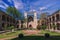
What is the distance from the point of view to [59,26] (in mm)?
56875

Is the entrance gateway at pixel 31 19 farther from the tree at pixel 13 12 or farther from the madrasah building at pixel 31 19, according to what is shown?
the tree at pixel 13 12

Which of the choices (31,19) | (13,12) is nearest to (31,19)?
(31,19)

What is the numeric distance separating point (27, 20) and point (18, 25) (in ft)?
18.1

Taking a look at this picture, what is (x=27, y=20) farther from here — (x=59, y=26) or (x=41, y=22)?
(x=59, y=26)

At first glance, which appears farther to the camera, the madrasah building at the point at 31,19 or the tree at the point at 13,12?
the madrasah building at the point at 31,19

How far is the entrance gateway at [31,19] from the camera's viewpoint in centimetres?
7584

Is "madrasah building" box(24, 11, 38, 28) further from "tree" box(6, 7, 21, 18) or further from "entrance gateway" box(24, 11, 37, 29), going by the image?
"tree" box(6, 7, 21, 18)

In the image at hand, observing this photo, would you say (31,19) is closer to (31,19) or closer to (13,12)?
(31,19)

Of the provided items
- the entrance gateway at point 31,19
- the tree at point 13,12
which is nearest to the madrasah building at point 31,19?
the entrance gateway at point 31,19

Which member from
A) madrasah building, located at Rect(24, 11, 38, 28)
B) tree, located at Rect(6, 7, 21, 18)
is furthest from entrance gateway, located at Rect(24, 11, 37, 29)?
tree, located at Rect(6, 7, 21, 18)

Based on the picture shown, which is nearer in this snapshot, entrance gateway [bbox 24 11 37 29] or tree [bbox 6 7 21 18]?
tree [bbox 6 7 21 18]

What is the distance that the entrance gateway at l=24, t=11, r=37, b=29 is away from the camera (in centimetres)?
7584

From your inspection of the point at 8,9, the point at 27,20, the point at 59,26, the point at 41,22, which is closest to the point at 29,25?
the point at 27,20

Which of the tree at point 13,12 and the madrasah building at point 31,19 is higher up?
the tree at point 13,12
